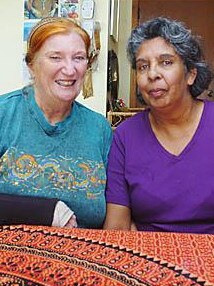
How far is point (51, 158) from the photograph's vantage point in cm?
Result: 138

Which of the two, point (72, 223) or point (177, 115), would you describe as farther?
point (177, 115)

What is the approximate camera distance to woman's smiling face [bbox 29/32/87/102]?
137 cm

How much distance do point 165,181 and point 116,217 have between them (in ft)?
0.64

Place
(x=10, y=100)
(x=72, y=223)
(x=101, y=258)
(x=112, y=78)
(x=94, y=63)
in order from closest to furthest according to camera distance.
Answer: (x=101, y=258) → (x=72, y=223) → (x=10, y=100) → (x=94, y=63) → (x=112, y=78)

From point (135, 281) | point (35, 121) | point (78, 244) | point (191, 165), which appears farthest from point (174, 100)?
point (135, 281)

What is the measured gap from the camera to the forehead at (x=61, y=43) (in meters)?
1.36

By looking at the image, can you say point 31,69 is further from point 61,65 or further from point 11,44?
point 11,44

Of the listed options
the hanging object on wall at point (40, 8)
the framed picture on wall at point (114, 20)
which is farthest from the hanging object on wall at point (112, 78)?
the hanging object on wall at point (40, 8)

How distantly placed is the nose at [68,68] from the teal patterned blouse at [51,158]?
0.15 metres

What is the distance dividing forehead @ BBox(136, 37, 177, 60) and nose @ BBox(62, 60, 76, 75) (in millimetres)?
225

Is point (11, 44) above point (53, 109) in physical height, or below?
above

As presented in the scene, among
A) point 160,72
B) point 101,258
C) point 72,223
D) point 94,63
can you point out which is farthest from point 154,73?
point 94,63

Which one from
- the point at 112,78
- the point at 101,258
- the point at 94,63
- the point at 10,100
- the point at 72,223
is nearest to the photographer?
the point at 101,258

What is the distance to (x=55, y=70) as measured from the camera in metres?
1.38
